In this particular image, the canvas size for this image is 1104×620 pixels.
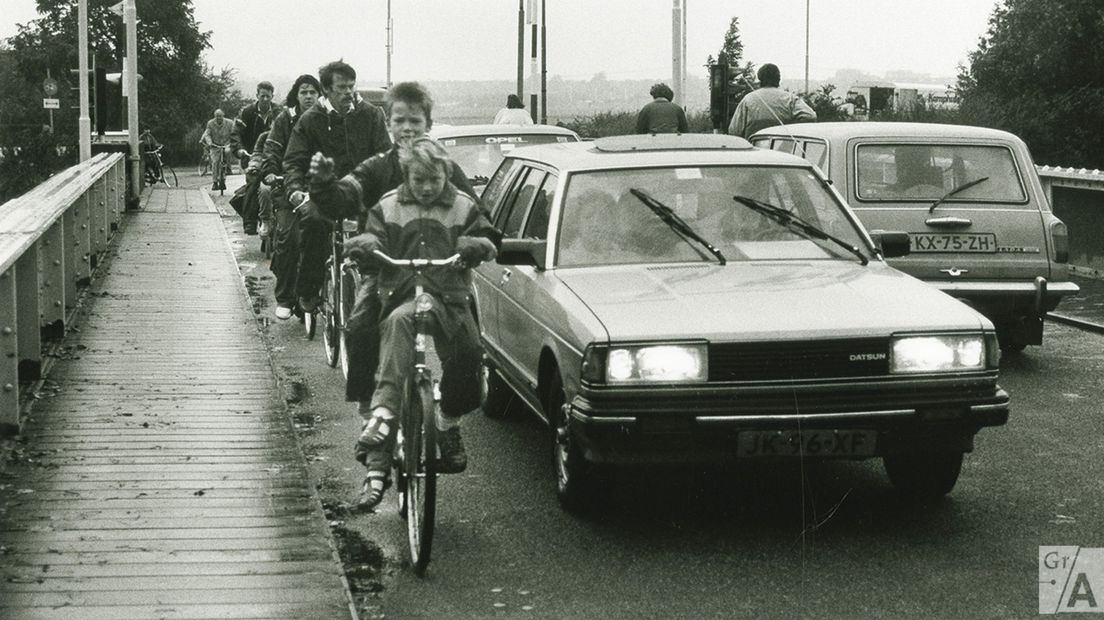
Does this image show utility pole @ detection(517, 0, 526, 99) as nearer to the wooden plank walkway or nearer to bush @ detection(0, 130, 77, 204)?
bush @ detection(0, 130, 77, 204)

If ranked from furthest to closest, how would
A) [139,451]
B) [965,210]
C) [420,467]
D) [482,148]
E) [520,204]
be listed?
[482,148] → [965,210] → [520,204] → [139,451] → [420,467]

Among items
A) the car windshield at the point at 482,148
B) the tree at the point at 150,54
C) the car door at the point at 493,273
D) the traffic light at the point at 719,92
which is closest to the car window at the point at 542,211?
the car door at the point at 493,273

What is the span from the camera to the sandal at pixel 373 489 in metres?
6.54

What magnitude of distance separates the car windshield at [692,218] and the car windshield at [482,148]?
7866 mm

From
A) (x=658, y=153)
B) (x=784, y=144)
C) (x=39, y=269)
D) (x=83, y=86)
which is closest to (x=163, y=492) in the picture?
(x=658, y=153)

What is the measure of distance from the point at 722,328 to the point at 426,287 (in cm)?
116

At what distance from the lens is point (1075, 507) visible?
7.36 meters

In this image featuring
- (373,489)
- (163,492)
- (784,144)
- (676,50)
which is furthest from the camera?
(676,50)

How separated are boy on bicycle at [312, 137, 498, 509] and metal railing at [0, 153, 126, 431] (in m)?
1.94

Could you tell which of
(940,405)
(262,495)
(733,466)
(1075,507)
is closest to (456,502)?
(262,495)

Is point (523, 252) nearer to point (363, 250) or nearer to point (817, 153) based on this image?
point (363, 250)

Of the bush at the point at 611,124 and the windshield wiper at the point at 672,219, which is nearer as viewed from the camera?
the windshield wiper at the point at 672,219

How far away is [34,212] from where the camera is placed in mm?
10344

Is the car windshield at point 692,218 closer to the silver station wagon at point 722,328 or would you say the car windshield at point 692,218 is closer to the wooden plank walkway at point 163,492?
the silver station wagon at point 722,328
